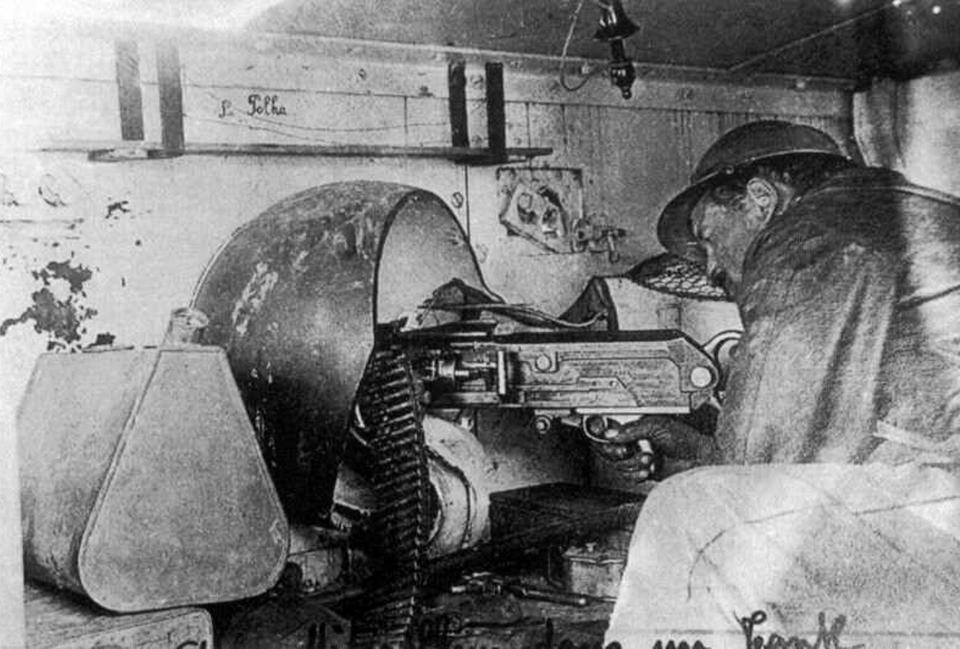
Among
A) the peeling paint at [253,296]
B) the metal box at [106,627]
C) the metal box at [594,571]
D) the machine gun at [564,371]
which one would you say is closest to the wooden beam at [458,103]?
the machine gun at [564,371]

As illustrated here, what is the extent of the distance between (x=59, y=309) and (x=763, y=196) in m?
2.02

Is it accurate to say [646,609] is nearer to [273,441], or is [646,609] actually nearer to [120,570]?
[120,570]

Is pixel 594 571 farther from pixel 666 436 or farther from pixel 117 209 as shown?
pixel 117 209

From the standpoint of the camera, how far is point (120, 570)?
1.90 m

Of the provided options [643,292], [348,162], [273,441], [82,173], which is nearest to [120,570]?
[273,441]

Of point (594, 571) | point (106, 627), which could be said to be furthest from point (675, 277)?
point (106, 627)

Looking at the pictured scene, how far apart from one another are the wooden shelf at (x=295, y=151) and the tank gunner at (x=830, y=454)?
129 centimetres

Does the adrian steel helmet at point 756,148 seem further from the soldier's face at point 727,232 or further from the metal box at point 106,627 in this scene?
the metal box at point 106,627

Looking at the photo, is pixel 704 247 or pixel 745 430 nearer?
pixel 745 430

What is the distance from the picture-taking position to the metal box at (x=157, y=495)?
191 cm

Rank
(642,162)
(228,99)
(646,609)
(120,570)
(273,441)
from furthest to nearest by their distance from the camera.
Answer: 1. (642,162)
2. (228,99)
3. (273,441)
4. (120,570)
5. (646,609)

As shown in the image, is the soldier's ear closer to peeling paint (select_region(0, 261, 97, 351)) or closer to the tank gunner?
the tank gunner

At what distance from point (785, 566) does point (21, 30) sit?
96.5 inches

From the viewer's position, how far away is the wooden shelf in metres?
2.91
